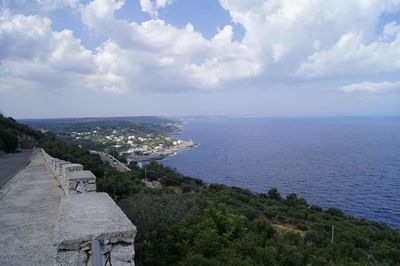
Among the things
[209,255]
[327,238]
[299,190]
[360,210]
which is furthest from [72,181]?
[299,190]

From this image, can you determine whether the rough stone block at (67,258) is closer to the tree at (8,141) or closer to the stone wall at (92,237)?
the stone wall at (92,237)

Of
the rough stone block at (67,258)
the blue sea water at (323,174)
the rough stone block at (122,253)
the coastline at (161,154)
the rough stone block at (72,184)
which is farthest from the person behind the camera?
the coastline at (161,154)

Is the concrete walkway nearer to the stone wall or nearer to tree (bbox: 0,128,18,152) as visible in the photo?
the stone wall

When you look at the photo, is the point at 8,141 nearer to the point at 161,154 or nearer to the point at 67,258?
the point at 67,258

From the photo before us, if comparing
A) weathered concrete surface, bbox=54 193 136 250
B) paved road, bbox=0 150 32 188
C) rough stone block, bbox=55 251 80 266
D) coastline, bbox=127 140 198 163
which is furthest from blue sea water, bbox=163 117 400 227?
rough stone block, bbox=55 251 80 266

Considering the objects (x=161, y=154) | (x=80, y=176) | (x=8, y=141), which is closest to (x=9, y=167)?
(x=80, y=176)

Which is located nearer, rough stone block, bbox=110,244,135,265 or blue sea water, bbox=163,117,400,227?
rough stone block, bbox=110,244,135,265

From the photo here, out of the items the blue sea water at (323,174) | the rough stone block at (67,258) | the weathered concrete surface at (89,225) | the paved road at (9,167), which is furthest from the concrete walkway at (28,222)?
the blue sea water at (323,174)

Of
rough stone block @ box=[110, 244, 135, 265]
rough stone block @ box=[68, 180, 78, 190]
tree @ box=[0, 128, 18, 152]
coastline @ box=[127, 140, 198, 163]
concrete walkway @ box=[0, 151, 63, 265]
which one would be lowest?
coastline @ box=[127, 140, 198, 163]
